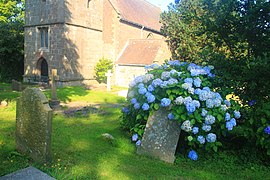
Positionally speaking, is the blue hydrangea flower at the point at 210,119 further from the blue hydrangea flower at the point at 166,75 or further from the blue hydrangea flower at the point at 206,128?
the blue hydrangea flower at the point at 166,75

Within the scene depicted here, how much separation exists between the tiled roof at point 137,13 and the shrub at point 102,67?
15.4ft

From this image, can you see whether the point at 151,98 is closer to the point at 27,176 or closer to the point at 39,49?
the point at 27,176

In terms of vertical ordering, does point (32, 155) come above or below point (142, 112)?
below

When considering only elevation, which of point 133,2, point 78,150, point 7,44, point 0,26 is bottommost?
point 78,150

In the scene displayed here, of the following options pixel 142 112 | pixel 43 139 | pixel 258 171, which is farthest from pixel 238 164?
pixel 43 139

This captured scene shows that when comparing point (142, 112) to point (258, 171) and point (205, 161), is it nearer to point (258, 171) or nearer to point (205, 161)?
point (205, 161)

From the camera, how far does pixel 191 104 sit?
4895mm

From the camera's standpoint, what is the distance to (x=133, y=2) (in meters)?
31.4

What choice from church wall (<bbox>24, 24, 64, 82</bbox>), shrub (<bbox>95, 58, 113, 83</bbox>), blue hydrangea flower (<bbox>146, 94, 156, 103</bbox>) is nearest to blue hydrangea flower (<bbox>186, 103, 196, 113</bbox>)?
blue hydrangea flower (<bbox>146, 94, 156, 103</bbox>)

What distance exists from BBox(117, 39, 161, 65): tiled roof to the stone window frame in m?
6.96

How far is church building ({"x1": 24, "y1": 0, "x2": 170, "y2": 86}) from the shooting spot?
2114 cm

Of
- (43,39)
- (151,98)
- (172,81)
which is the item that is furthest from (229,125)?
(43,39)

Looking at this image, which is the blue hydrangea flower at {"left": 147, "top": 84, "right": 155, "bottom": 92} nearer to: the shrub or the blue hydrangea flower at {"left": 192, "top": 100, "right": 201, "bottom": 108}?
the blue hydrangea flower at {"left": 192, "top": 100, "right": 201, "bottom": 108}

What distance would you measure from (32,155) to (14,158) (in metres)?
Result: 0.34
